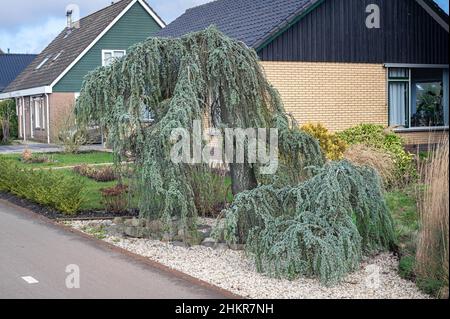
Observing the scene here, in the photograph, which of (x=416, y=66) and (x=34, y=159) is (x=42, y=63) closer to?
(x=34, y=159)

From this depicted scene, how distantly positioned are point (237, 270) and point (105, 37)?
2622cm

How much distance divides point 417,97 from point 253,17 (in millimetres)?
6199

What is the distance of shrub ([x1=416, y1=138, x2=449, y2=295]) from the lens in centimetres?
A: 677

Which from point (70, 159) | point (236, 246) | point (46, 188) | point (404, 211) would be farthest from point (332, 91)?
point (236, 246)

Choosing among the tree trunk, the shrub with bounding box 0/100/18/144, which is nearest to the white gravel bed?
the tree trunk

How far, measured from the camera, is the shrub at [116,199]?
12.5 meters

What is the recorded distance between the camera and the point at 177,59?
10594 millimetres

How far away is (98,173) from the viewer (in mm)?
17500

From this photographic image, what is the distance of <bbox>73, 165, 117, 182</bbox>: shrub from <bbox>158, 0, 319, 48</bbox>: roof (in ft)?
15.6

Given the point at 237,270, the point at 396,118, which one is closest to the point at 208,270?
the point at 237,270

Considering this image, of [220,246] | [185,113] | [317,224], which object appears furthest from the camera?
[185,113]

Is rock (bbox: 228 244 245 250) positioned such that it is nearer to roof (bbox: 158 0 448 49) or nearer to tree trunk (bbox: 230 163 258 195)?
tree trunk (bbox: 230 163 258 195)

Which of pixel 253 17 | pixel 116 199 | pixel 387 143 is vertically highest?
pixel 253 17
